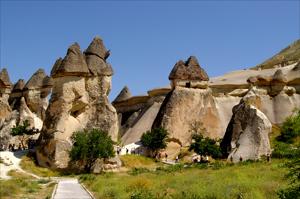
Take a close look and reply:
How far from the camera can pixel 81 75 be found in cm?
3209

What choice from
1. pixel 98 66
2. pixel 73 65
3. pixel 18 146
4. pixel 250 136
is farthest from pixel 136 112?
pixel 250 136

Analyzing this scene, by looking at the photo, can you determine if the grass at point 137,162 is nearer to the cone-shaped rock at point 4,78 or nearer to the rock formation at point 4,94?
the rock formation at point 4,94

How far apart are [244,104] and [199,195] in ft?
59.6

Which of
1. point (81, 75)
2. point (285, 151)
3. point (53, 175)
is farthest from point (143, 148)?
point (285, 151)

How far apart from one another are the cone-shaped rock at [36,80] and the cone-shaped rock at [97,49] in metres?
13.1

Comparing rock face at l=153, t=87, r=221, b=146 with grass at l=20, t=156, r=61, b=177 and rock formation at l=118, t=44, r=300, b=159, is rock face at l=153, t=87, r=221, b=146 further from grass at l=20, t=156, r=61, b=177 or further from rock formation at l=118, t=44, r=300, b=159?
grass at l=20, t=156, r=61, b=177

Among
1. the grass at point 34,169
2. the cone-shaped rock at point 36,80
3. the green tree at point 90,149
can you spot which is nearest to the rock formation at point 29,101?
the cone-shaped rock at point 36,80

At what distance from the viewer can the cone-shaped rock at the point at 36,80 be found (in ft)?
147

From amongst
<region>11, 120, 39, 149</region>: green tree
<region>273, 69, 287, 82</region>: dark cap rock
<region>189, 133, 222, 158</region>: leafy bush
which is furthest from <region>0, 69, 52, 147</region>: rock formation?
<region>273, 69, 287, 82</region>: dark cap rock

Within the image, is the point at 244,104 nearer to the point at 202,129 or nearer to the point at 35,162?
the point at 202,129

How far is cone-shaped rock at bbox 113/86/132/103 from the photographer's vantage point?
54375 mm

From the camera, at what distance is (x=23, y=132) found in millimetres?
38094

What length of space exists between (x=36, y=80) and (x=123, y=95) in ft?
40.6

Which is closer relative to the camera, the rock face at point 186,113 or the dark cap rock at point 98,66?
the dark cap rock at point 98,66
